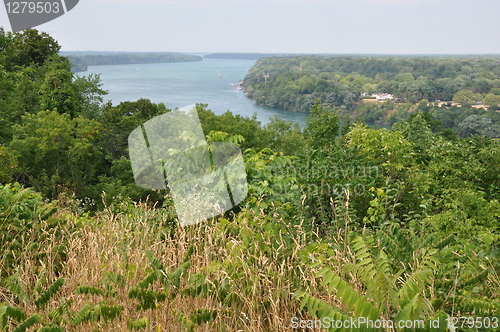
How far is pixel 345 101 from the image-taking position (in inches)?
3364

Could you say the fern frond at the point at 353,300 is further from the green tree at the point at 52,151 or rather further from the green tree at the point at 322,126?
the green tree at the point at 52,151

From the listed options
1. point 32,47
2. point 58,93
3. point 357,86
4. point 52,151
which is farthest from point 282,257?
point 357,86

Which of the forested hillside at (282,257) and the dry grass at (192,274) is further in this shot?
the dry grass at (192,274)

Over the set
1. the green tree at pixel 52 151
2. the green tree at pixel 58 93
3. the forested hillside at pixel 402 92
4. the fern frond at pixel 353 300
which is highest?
the fern frond at pixel 353 300

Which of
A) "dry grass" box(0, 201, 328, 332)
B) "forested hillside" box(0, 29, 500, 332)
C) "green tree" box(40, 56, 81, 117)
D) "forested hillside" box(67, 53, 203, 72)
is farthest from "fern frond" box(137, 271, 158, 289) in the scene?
"forested hillside" box(67, 53, 203, 72)

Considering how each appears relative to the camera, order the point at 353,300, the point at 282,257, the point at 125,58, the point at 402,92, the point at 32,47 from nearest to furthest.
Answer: the point at 353,300 < the point at 282,257 < the point at 32,47 < the point at 402,92 < the point at 125,58

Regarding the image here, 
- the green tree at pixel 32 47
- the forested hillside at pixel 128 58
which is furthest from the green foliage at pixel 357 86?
the green tree at pixel 32 47

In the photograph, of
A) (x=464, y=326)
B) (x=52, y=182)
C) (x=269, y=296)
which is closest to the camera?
(x=464, y=326)

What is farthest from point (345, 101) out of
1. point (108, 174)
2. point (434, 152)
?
point (434, 152)

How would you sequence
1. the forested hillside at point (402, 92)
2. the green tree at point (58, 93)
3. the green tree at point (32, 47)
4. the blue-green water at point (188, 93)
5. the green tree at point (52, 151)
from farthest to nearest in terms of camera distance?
the forested hillside at point (402, 92)
the blue-green water at point (188, 93)
the green tree at point (32, 47)
the green tree at point (58, 93)
the green tree at point (52, 151)

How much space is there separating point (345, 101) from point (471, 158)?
270 ft

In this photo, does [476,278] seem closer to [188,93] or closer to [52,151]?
[52,151]

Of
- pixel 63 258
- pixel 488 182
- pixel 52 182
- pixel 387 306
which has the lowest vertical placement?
pixel 52 182

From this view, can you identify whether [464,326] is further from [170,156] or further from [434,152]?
[434,152]
